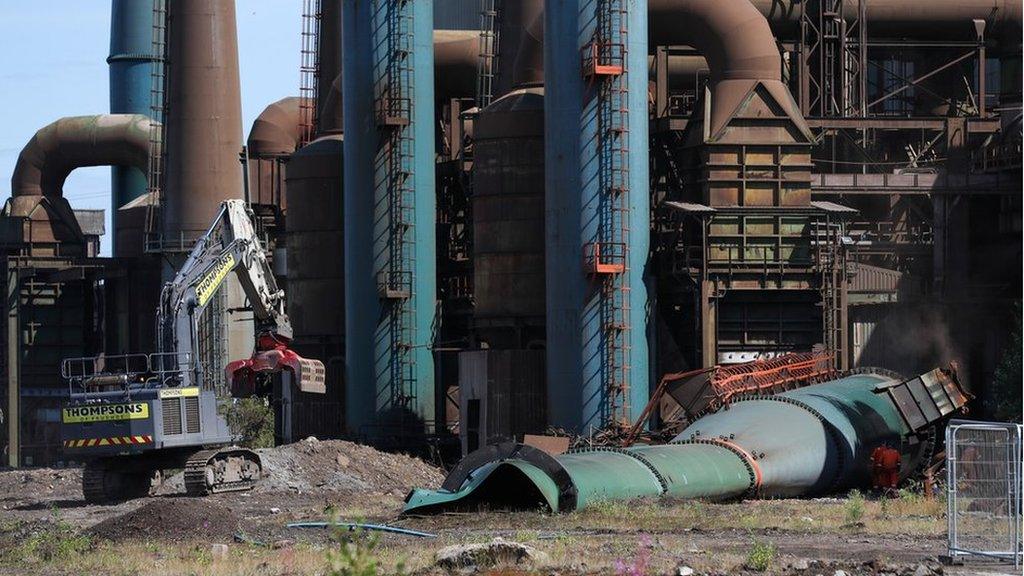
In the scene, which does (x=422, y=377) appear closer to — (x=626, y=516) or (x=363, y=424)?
(x=363, y=424)

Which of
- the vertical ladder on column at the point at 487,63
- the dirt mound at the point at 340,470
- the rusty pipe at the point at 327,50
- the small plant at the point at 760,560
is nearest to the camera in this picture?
→ the small plant at the point at 760,560

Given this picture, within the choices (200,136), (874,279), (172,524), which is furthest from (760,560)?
(200,136)

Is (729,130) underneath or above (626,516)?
above

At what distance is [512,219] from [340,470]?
8.83m

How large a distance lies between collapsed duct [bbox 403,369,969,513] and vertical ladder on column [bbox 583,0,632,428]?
6234mm

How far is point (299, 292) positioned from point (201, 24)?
1150cm

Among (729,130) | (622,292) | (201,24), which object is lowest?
(622,292)

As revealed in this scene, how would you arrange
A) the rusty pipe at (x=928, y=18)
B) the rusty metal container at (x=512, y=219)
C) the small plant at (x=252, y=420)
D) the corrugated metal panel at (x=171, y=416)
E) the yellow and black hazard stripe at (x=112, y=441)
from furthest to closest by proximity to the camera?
the small plant at (x=252, y=420) < the rusty pipe at (x=928, y=18) < the rusty metal container at (x=512, y=219) < the corrugated metal panel at (x=171, y=416) < the yellow and black hazard stripe at (x=112, y=441)

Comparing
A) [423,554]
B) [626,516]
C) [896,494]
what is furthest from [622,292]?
[423,554]

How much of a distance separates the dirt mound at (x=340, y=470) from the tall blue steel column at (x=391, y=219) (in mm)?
5550

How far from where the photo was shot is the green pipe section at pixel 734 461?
2577cm

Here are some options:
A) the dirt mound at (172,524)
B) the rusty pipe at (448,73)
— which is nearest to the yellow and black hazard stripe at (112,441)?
the dirt mound at (172,524)

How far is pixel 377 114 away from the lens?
4556 cm

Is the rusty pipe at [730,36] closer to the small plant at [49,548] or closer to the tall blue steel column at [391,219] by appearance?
the tall blue steel column at [391,219]
